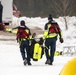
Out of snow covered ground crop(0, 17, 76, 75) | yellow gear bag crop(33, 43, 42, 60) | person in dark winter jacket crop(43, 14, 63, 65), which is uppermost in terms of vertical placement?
person in dark winter jacket crop(43, 14, 63, 65)

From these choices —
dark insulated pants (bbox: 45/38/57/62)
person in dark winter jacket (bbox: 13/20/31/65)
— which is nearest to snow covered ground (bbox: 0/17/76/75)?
dark insulated pants (bbox: 45/38/57/62)

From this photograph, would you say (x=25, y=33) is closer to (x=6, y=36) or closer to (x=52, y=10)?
(x=6, y=36)

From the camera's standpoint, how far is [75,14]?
41.1m

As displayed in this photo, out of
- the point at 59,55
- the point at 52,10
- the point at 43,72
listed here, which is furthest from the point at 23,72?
the point at 52,10

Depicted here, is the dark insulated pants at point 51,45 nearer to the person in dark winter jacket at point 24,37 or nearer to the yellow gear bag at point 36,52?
the yellow gear bag at point 36,52

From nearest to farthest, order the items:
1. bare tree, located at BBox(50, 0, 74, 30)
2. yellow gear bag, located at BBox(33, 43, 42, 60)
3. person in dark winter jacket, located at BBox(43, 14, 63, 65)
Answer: person in dark winter jacket, located at BBox(43, 14, 63, 65) → yellow gear bag, located at BBox(33, 43, 42, 60) → bare tree, located at BBox(50, 0, 74, 30)

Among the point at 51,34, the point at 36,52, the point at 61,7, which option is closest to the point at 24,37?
the point at 36,52

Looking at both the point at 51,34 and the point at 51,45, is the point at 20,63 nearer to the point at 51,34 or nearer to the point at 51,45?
the point at 51,45

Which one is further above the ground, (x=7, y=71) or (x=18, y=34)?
(x=18, y=34)

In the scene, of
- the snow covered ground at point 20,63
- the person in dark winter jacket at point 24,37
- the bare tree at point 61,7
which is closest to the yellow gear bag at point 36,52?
the person in dark winter jacket at point 24,37

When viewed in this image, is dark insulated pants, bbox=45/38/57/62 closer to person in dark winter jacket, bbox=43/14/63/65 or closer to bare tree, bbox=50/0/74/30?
person in dark winter jacket, bbox=43/14/63/65

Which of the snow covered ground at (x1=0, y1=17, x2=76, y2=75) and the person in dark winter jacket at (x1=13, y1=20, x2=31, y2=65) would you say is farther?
the person in dark winter jacket at (x1=13, y1=20, x2=31, y2=65)

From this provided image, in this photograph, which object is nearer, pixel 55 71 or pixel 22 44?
pixel 55 71

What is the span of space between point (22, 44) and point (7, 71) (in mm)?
1663
